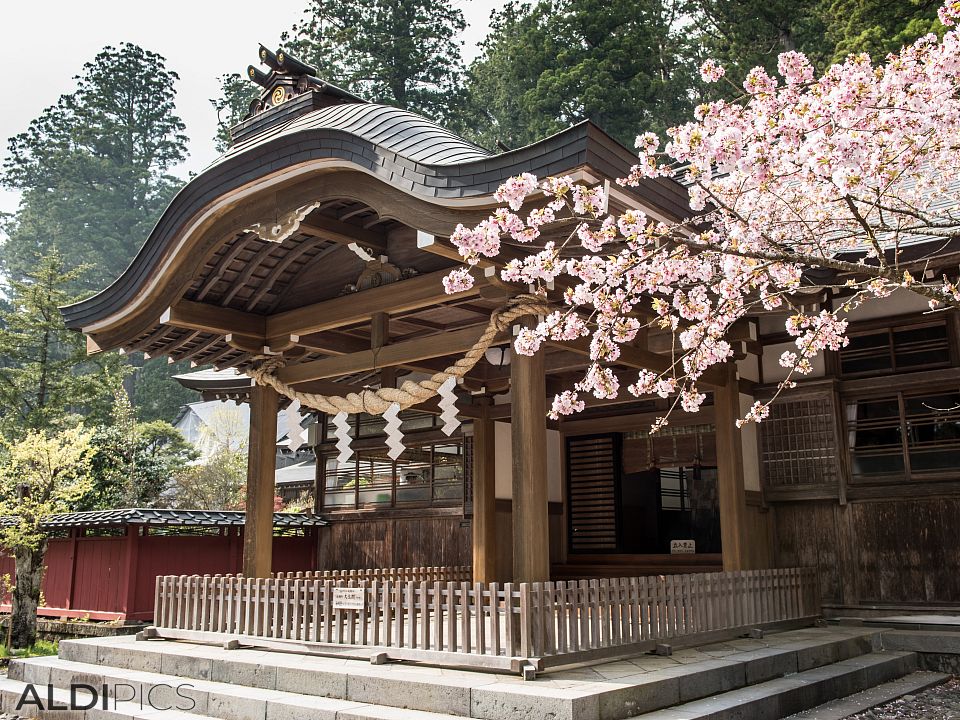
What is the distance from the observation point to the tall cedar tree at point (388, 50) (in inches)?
1399

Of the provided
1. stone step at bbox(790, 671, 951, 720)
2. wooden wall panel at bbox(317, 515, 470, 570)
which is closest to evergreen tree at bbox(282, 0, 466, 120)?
wooden wall panel at bbox(317, 515, 470, 570)

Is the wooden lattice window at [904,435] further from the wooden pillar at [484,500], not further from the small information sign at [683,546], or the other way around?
the wooden pillar at [484,500]

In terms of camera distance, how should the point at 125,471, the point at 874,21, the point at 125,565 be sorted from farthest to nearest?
the point at 874,21 < the point at 125,471 < the point at 125,565

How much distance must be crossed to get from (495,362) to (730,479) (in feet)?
11.2

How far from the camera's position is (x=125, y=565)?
12133 mm

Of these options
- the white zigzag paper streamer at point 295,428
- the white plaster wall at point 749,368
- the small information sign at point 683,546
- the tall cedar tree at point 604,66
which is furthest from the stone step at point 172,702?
the tall cedar tree at point 604,66

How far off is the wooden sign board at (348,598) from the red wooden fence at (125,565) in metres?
5.94

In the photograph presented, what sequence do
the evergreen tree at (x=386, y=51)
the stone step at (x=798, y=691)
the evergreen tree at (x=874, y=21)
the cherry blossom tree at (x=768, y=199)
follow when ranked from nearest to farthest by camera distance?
the cherry blossom tree at (x=768, y=199) < the stone step at (x=798, y=691) < the evergreen tree at (x=874, y=21) < the evergreen tree at (x=386, y=51)

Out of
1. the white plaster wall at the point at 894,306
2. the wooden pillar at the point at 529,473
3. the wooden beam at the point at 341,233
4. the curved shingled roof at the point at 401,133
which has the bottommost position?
the wooden pillar at the point at 529,473

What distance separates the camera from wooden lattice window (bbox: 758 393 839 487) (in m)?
9.91

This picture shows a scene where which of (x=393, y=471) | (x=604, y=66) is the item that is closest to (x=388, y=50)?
(x=604, y=66)

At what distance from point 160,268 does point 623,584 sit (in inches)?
221

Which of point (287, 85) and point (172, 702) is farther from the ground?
point (287, 85)

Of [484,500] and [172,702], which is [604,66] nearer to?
[484,500]
